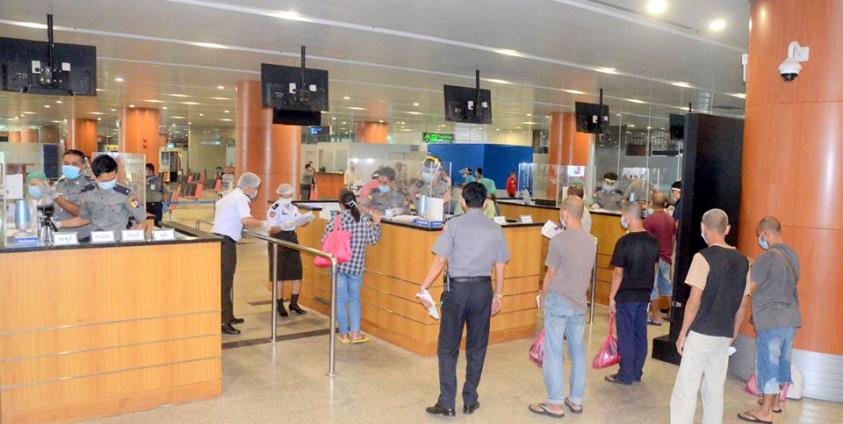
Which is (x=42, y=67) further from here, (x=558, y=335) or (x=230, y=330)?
(x=558, y=335)

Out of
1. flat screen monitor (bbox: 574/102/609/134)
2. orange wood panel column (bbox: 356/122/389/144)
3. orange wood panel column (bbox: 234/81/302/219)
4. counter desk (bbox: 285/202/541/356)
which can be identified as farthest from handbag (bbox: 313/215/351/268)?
orange wood panel column (bbox: 356/122/389/144)

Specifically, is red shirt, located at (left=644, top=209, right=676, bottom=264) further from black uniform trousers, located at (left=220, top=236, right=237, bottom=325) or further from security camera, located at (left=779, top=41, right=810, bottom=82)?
black uniform trousers, located at (left=220, top=236, right=237, bottom=325)

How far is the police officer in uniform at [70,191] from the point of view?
17.5ft

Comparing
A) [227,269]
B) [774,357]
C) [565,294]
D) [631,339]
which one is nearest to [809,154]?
[774,357]

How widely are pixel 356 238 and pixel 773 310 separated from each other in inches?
137

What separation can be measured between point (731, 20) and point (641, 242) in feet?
11.2

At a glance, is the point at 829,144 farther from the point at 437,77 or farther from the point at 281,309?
the point at 437,77

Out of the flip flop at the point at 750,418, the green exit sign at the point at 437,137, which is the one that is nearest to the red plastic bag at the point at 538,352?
the flip flop at the point at 750,418

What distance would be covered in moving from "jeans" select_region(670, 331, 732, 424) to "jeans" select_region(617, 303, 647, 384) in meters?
1.37

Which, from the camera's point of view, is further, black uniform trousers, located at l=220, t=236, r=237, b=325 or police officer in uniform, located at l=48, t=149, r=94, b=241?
black uniform trousers, located at l=220, t=236, r=237, b=325

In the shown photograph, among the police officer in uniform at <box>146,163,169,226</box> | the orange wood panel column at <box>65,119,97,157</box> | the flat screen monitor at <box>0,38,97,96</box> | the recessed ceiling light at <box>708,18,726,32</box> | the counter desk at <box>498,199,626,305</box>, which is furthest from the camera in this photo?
the orange wood panel column at <box>65,119,97,157</box>

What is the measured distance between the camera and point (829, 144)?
517 cm

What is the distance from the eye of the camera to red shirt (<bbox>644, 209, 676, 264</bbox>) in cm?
722

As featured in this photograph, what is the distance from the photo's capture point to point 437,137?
31234 mm
